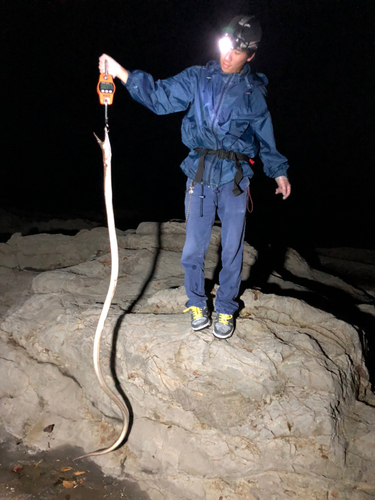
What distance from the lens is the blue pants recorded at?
2543mm

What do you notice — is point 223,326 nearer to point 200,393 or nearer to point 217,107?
point 200,393

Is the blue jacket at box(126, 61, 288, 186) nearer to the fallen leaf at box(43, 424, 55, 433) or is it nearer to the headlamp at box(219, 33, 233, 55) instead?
the headlamp at box(219, 33, 233, 55)

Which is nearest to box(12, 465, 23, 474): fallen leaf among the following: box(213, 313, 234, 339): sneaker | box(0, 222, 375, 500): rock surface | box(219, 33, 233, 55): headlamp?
box(0, 222, 375, 500): rock surface

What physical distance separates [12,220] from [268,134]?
885 cm

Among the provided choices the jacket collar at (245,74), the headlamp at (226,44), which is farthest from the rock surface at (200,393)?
the headlamp at (226,44)

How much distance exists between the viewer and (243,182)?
254 cm

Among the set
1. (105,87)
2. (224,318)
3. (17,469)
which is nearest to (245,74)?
(105,87)

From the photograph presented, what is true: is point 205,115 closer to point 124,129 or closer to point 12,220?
point 12,220

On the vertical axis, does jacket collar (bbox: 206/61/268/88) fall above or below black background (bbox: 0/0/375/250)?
below

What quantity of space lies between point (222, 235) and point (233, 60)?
1.19 m

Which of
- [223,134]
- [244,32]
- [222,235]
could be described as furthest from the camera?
[222,235]

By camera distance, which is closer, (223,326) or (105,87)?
(105,87)

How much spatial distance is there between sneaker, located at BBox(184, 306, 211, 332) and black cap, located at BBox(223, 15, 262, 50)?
73.5 inches

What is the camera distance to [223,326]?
2.71 metres
